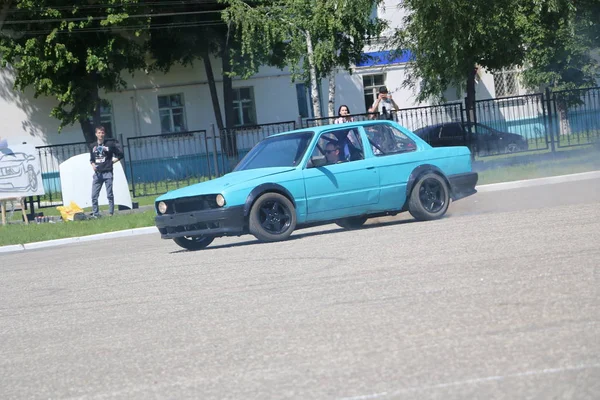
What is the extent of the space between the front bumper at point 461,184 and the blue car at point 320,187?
0.01 metres

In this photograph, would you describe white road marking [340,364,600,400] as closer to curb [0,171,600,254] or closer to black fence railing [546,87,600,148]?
curb [0,171,600,254]

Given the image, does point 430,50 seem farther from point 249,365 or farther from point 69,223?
point 249,365

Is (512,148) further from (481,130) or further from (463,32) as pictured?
(463,32)

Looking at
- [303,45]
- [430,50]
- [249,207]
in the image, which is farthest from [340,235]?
[303,45]

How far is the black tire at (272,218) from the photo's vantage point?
1236 cm

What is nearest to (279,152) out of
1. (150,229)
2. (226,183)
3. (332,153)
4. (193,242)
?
(332,153)

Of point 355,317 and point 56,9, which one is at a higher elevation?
point 56,9

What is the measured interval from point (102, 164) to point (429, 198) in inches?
346

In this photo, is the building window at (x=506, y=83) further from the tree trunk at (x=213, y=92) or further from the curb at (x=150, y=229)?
the curb at (x=150, y=229)

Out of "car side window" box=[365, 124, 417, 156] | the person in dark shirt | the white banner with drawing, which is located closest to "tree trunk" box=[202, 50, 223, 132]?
the white banner with drawing

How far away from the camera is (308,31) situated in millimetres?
32156

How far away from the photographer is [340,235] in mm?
13000

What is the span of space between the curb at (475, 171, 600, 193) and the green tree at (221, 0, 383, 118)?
434 inches

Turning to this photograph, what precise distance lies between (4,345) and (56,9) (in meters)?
29.5
